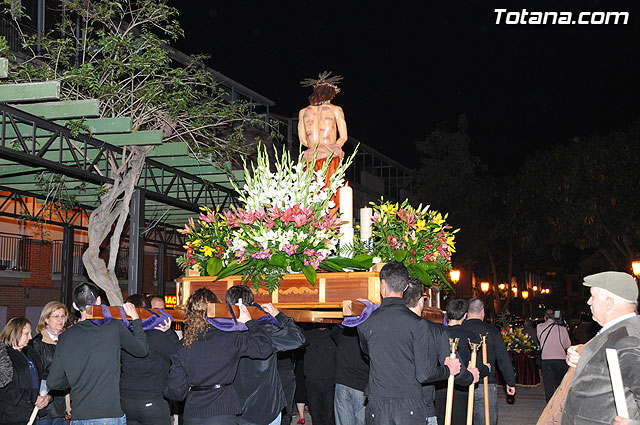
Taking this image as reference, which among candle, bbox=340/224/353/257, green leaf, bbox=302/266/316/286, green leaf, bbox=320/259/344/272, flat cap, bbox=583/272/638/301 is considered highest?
candle, bbox=340/224/353/257

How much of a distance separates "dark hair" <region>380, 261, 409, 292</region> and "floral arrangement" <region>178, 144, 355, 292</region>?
0.60 m

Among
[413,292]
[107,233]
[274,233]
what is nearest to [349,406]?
[413,292]

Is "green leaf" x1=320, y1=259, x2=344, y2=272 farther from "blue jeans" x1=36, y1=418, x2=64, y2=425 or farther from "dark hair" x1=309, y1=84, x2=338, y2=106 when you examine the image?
"blue jeans" x1=36, y1=418, x2=64, y2=425

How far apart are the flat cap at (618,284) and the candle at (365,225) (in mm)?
2530

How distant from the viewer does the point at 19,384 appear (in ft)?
21.2

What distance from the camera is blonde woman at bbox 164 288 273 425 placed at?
210 inches

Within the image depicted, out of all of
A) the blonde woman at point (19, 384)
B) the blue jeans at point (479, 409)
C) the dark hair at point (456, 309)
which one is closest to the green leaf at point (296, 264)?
the blonde woman at point (19, 384)

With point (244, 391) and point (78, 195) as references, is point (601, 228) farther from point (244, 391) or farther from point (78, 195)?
point (244, 391)

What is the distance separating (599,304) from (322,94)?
4.56 m

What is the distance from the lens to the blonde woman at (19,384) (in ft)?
20.9

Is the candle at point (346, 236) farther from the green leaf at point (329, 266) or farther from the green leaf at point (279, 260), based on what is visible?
the green leaf at point (279, 260)

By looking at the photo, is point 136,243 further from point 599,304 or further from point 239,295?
point 599,304

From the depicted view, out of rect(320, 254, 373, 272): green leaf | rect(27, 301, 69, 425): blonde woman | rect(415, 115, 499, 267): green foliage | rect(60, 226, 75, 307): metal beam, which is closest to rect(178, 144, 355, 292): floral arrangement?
rect(320, 254, 373, 272): green leaf

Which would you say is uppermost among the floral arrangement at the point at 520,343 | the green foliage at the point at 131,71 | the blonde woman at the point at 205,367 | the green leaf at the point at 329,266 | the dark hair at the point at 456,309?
the green foliage at the point at 131,71
